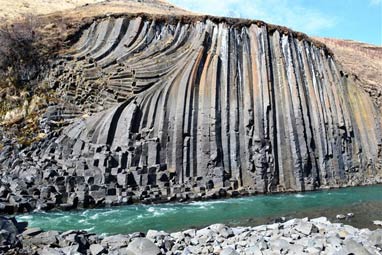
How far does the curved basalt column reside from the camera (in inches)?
941

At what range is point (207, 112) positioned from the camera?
26.2 meters

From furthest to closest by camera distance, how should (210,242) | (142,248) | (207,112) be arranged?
(207,112), (210,242), (142,248)

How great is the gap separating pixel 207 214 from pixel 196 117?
9.04 meters

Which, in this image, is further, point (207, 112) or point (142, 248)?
point (207, 112)

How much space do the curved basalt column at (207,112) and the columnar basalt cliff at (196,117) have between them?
8 cm

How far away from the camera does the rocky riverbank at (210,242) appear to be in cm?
1020

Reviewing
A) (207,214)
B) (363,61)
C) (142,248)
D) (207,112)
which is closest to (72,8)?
(207,112)

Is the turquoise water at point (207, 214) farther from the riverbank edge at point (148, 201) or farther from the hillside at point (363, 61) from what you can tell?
the hillside at point (363, 61)

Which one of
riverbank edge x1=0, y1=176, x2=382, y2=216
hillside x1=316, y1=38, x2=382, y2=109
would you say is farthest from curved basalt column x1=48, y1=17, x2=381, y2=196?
hillside x1=316, y1=38, x2=382, y2=109

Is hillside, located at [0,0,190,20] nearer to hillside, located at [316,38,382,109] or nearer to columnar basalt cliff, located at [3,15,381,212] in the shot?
columnar basalt cliff, located at [3,15,381,212]

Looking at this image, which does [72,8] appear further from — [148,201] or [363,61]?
[363,61]

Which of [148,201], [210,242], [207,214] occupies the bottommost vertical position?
[210,242]

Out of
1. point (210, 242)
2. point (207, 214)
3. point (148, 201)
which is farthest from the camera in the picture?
point (148, 201)

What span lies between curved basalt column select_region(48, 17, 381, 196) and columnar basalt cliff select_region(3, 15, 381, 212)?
0.08 meters
